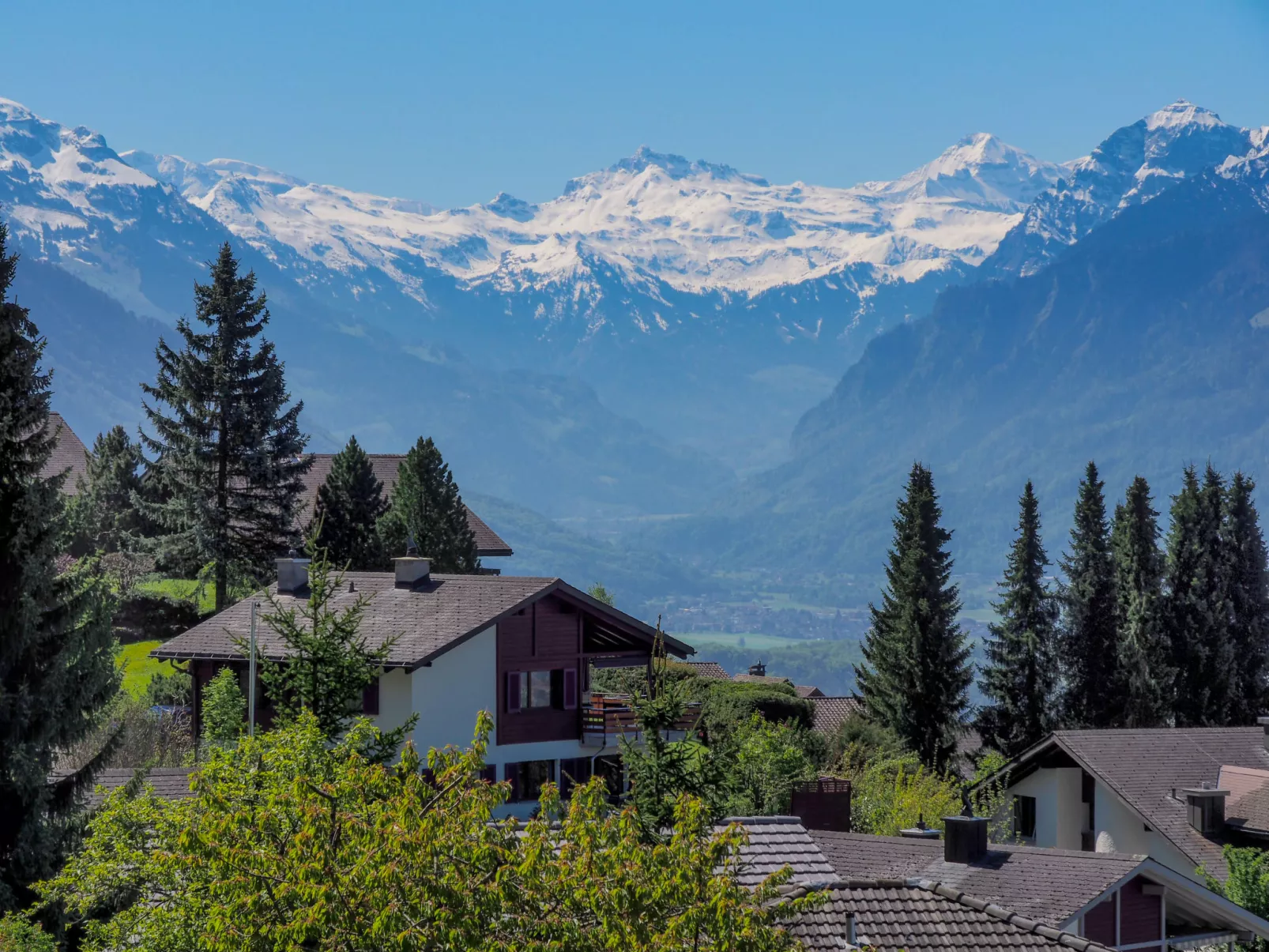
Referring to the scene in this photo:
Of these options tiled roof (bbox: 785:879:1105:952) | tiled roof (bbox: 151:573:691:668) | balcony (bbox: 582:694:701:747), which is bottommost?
tiled roof (bbox: 785:879:1105:952)

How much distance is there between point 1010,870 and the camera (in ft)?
96.1

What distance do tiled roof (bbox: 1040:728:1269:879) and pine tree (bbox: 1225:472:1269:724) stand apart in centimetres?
2028

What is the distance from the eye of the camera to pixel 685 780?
2628 cm

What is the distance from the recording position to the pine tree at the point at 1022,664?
73812 mm

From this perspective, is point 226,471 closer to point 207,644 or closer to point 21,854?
point 207,644

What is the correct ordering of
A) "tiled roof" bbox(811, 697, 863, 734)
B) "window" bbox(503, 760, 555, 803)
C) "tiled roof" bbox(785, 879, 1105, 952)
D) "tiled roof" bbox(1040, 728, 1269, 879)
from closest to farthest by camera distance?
"tiled roof" bbox(785, 879, 1105, 952) < "window" bbox(503, 760, 555, 803) < "tiled roof" bbox(1040, 728, 1269, 879) < "tiled roof" bbox(811, 697, 863, 734)

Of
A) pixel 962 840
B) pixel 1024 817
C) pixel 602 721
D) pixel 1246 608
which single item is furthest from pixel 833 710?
pixel 962 840

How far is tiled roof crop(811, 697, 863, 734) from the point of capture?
276 ft

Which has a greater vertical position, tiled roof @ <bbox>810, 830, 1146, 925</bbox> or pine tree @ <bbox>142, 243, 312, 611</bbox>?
Answer: pine tree @ <bbox>142, 243, 312, 611</bbox>

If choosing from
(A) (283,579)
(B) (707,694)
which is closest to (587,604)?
(A) (283,579)

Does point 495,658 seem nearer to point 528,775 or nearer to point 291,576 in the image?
point 528,775

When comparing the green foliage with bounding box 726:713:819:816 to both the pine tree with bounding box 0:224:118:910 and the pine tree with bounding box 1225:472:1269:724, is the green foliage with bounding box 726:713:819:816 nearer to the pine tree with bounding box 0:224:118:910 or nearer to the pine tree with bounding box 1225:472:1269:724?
the pine tree with bounding box 0:224:118:910

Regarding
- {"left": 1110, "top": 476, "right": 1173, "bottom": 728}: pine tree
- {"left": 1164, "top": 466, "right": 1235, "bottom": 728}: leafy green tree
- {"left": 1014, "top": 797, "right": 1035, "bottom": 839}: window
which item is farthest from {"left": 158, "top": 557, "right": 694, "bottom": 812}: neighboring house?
{"left": 1164, "top": 466, "right": 1235, "bottom": 728}: leafy green tree

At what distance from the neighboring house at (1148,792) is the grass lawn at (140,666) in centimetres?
2686
